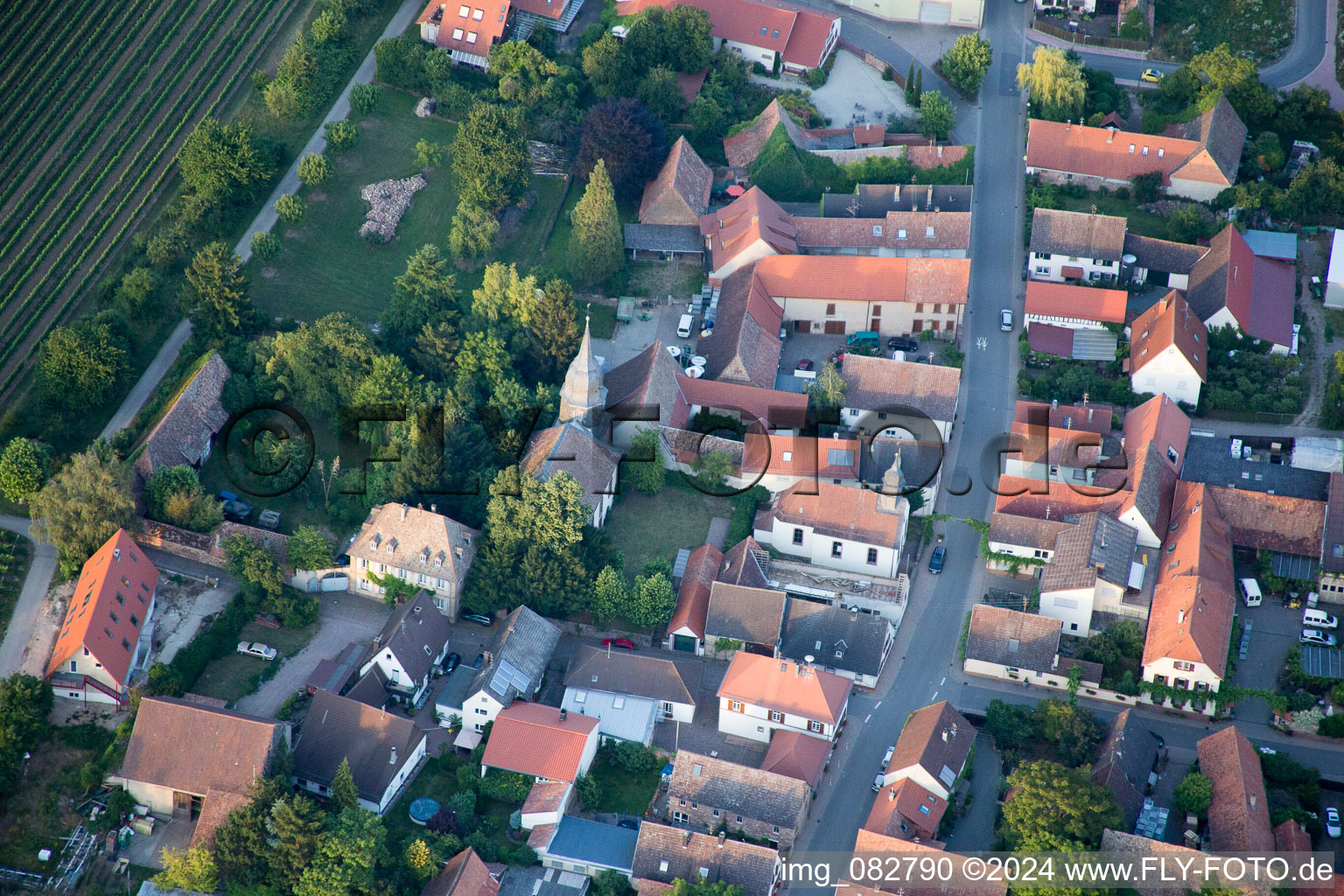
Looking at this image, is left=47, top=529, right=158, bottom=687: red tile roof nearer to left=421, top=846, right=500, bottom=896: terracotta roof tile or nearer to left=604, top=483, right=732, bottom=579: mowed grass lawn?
left=421, top=846, right=500, bottom=896: terracotta roof tile

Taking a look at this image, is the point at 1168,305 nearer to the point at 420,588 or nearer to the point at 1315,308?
the point at 1315,308

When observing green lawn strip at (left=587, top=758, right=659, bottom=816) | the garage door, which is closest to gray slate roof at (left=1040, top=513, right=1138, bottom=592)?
green lawn strip at (left=587, top=758, right=659, bottom=816)

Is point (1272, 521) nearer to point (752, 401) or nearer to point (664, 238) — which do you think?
point (752, 401)

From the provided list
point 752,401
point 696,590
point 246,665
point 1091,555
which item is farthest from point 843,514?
point 246,665

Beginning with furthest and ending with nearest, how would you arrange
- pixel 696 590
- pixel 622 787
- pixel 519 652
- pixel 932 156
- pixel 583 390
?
pixel 932 156 → pixel 583 390 → pixel 696 590 → pixel 519 652 → pixel 622 787

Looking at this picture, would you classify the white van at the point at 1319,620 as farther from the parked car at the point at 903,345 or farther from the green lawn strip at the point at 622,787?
the green lawn strip at the point at 622,787

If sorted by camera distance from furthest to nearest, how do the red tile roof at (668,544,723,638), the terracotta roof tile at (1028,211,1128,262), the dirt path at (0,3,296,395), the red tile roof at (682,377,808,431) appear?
the terracotta roof tile at (1028,211,1128,262), the red tile roof at (682,377,808,431), the dirt path at (0,3,296,395), the red tile roof at (668,544,723,638)
